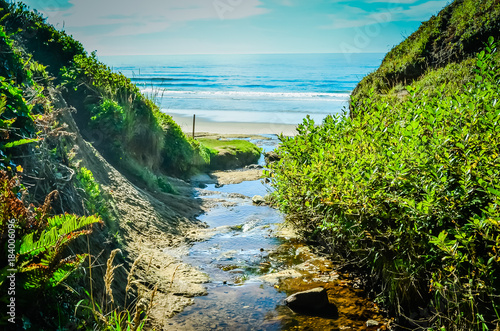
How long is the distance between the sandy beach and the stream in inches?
1050

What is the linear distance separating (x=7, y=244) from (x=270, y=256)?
546 cm

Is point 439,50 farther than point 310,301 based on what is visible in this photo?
Yes

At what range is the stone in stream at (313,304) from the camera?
5227mm

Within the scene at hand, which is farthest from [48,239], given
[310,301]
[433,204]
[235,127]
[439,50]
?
[235,127]

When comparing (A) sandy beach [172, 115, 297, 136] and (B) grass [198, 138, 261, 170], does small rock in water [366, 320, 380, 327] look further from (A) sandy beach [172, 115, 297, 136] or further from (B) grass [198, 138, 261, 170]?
(A) sandy beach [172, 115, 297, 136]

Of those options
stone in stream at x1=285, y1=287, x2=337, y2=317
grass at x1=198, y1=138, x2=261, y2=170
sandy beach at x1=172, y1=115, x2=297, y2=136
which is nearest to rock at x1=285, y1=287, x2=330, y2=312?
stone in stream at x1=285, y1=287, x2=337, y2=317

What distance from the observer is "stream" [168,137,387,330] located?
499 centimetres

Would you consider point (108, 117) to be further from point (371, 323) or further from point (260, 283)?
point (371, 323)

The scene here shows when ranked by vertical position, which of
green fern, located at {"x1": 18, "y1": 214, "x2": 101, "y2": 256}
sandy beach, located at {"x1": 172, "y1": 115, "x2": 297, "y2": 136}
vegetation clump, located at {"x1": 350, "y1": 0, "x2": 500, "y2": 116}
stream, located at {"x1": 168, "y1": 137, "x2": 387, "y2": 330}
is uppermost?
vegetation clump, located at {"x1": 350, "y1": 0, "x2": 500, "y2": 116}

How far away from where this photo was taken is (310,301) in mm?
5262

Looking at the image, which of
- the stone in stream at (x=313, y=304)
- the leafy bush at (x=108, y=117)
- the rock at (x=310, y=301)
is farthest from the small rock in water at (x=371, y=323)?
the leafy bush at (x=108, y=117)

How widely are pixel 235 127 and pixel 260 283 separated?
110 feet

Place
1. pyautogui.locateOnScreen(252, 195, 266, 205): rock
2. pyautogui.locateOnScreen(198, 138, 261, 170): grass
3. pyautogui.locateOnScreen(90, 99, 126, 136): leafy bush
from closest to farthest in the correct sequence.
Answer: pyautogui.locateOnScreen(90, 99, 126, 136): leafy bush, pyautogui.locateOnScreen(252, 195, 266, 205): rock, pyautogui.locateOnScreen(198, 138, 261, 170): grass

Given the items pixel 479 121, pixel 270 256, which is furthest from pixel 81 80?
pixel 479 121
